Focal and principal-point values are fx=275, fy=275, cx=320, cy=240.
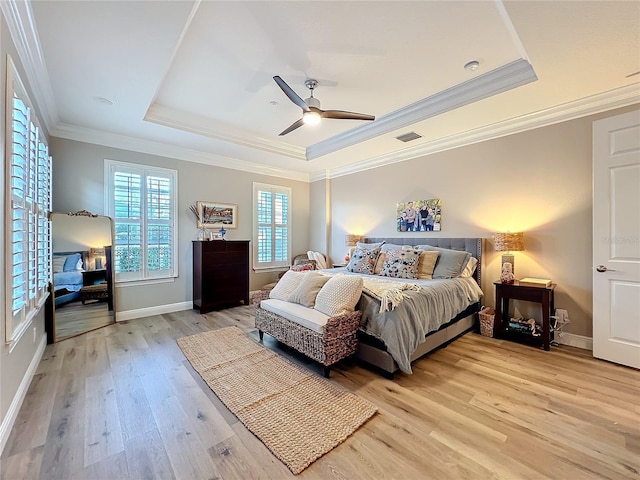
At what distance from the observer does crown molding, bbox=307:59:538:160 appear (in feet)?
8.66

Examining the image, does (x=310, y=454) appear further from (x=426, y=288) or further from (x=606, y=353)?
(x=606, y=353)

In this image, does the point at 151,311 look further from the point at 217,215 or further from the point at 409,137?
the point at 409,137

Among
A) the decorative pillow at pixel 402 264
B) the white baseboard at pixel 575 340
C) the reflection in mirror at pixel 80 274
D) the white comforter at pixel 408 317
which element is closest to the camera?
the white comforter at pixel 408 317

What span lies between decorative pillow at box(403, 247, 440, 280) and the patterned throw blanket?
91 cm

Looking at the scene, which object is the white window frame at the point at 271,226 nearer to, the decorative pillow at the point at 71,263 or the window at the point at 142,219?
the window at the point at 142,219

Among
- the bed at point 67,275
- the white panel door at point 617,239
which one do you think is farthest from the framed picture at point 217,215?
the white panel door at point 617,239

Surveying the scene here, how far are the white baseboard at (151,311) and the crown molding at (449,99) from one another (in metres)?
3.74

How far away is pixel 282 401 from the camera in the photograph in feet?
6.89

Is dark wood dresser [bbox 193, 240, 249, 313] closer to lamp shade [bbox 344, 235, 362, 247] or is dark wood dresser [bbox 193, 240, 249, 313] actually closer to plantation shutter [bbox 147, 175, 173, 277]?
plantation shutter [bbox 147, 175, 173, 277]

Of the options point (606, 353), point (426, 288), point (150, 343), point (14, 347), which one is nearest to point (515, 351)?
point (606, 353)

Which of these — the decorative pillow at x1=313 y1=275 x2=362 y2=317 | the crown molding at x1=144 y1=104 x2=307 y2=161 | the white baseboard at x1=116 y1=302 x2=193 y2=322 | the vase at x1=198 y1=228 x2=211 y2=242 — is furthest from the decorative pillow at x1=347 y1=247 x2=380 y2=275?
the white baseboard at x1=116 y1=302 x2=193 y2=322

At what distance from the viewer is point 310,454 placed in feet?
5.22

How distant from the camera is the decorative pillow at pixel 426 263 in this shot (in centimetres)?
365

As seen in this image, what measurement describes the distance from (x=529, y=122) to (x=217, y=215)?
15.8 ft
